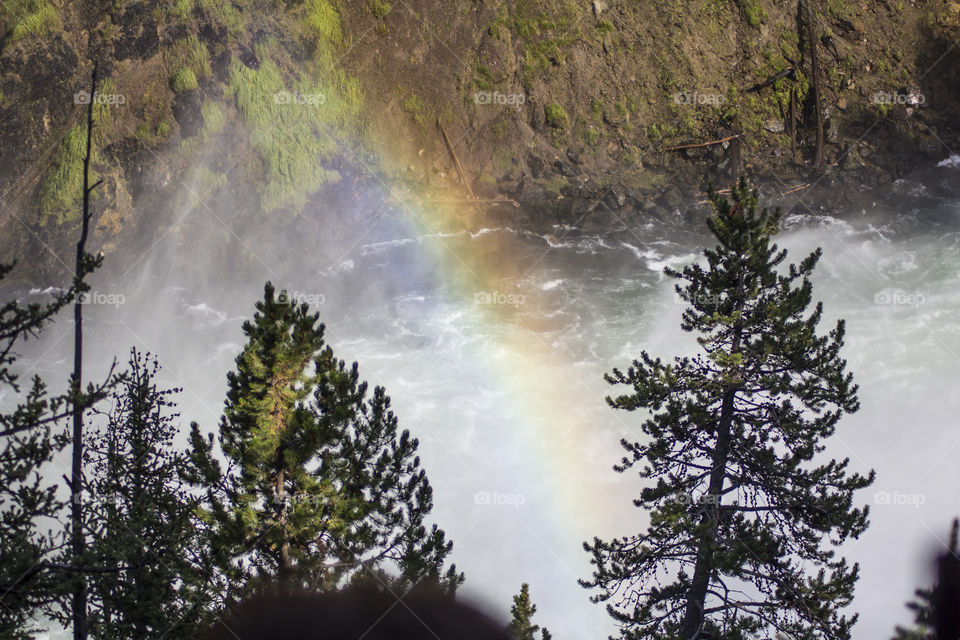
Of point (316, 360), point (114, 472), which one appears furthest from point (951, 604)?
point (114, 472)

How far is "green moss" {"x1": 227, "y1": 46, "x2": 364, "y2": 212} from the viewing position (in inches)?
1690

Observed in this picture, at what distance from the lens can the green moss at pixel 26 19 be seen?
41500 millimetres

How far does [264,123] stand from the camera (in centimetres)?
4309

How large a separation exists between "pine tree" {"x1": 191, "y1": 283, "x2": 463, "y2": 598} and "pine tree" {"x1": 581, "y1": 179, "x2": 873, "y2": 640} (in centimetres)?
499

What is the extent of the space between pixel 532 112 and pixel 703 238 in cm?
1176

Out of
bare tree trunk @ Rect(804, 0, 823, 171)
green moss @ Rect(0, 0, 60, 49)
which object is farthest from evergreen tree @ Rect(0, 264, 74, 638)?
bare tree trunk @ Rect(804, 0, 823, 171)

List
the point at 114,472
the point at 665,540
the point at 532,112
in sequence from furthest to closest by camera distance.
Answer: the point at 532,112 < the point at 665,540 < the point at 114,472

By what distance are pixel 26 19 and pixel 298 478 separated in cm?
3568

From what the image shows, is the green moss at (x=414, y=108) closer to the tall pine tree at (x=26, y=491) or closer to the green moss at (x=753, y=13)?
the green moss at (x=753, y=13)

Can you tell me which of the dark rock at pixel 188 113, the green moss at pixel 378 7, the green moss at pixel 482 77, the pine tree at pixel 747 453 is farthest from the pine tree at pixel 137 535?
the green moss at pixel 378 7

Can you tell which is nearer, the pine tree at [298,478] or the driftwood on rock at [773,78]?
the pine tree at [298,478]

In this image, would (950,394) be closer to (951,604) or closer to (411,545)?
(951,604)

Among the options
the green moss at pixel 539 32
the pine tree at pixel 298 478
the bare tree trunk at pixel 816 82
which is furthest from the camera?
the green moss at pixel 539 32

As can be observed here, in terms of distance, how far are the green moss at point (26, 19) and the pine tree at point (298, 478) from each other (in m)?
33.0
